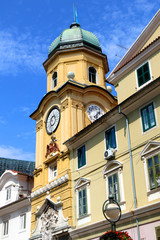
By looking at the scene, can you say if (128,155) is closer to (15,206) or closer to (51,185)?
(51,185)

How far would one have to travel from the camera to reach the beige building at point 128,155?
17.0 m

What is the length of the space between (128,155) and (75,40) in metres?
15.8

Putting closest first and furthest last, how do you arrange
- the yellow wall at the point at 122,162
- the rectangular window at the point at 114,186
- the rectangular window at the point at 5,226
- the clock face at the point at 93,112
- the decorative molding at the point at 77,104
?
the yellow wall at the point at 122,162, the rectangular window at the point at 114,186, the decorative molding at the point at 77,104, the clock face at the point at 93,112, the rectangular window at the point at 5,226

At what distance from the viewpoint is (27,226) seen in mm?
28188

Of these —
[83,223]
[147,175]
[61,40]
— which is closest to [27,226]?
[83,223]

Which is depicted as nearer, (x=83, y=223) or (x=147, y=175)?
(x=147, y=175)

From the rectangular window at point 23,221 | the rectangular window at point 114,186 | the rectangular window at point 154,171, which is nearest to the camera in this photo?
the rectangular window at point 154,171

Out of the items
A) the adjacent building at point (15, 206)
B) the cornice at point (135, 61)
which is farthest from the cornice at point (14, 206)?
the cornice at point (135, 61)

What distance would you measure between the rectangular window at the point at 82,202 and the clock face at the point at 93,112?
23.4ft

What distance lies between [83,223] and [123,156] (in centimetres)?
543

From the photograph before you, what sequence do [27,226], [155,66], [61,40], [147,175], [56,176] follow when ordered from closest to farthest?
[147,175] < [155,66] < [56,176] < [27,226] < [61,40]

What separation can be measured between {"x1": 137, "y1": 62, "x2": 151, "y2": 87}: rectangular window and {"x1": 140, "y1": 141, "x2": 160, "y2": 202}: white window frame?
4.04 m

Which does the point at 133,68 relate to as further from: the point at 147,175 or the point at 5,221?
the point at 5,221

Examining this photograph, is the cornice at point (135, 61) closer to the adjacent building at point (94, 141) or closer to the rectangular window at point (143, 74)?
the adjacent building at point (94, 141)
